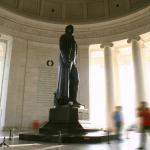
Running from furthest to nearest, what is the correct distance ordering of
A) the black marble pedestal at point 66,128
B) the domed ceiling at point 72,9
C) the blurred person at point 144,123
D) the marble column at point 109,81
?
1. the domed ceiling at point 72,9
2. the marble column at point 109,81
3. the black marble pedestal at point 66,128
4. the blurred person at point 144,123

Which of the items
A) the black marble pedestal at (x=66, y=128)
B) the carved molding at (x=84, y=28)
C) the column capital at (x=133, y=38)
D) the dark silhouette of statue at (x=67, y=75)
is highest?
the carved molding at (x=84, y=28)

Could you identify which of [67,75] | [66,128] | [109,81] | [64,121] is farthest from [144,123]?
[109,81]

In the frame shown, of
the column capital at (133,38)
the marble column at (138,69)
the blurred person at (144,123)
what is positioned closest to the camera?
the blurred person at (144,123)

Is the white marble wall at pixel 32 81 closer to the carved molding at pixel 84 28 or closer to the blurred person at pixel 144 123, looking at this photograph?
the carved molding at pixel 84 28

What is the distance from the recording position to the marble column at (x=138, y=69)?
18062 mm

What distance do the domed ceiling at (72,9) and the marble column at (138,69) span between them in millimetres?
2818

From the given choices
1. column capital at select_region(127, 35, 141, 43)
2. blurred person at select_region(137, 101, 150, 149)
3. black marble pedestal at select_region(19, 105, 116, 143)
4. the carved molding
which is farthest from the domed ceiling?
blurred person at select_region(137, 101, 150, 149)

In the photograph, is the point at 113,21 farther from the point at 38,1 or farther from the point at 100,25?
the point at 38,1

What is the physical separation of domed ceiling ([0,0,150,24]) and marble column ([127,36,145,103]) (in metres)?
2.82

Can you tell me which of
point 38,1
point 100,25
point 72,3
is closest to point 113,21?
point 100,25

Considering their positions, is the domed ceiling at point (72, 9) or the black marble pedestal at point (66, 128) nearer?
the black marble pedestal at point (66, 128)

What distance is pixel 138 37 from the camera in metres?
19.2

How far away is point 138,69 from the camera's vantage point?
18.6 metres

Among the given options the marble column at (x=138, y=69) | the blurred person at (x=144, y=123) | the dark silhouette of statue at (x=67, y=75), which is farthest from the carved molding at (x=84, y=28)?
the blurred person at (x=144, y=123)
